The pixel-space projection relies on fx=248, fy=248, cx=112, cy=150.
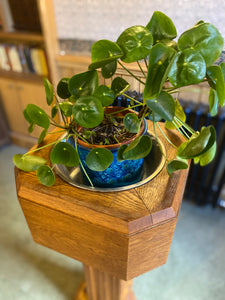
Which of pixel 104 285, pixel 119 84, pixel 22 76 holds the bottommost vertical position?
pixel 104 285

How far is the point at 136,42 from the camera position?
565mm

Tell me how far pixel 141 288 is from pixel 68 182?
3.72ft

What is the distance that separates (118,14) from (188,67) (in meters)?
0.68

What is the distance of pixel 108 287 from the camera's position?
1.12m

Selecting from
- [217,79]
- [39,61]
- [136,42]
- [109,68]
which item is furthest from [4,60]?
[217,79]

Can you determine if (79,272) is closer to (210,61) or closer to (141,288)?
(141,288)

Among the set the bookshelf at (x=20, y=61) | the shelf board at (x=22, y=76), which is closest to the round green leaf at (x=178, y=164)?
the bookshelf at (x=20, y=61)

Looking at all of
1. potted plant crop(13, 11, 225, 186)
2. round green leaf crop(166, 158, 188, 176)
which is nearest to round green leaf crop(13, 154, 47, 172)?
potted plant crop(13, 11, 225, 186)

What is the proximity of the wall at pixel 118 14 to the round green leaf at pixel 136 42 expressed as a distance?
0.27 meters

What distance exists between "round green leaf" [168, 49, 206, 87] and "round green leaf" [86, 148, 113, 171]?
0.25 meters

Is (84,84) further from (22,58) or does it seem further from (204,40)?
(22,58)

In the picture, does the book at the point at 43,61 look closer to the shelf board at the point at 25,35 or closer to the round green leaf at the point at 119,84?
the shelf board at the point at 25,35

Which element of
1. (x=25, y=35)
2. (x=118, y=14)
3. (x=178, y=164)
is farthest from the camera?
(x=25, y=35)

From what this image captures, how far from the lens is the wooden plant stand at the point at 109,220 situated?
0.64m
